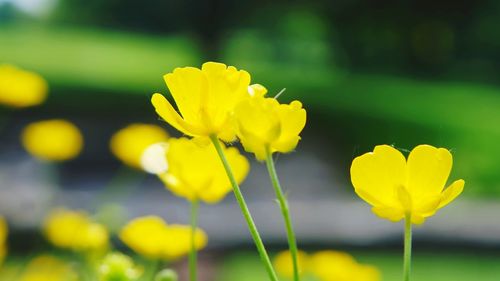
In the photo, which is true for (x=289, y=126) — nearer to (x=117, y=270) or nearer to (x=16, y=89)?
(x=117, y=270)

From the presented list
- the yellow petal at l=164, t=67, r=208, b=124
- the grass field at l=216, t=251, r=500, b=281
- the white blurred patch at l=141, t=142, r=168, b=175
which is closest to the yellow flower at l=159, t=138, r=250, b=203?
the white blurred patch at l=141, t=142, r=168, b=175

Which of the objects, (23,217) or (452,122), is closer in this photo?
(23,217)

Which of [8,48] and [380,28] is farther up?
[8,48]

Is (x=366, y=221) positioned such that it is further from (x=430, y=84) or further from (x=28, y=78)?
(x=430, y=84)

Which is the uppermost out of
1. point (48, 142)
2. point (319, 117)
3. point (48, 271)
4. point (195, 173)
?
point (319, 117)

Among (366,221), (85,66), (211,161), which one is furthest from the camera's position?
(85,66)

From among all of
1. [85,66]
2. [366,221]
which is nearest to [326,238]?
[366,221]

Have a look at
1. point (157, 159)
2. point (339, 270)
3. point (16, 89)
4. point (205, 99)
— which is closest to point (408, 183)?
point (205, 99)
